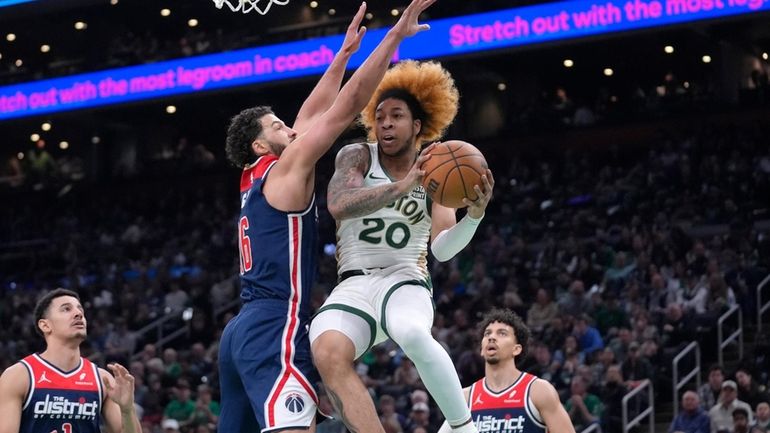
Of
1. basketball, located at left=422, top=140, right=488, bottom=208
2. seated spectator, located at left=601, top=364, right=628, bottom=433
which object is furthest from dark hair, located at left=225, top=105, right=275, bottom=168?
seated spectator, located at left=601, top=364, right=628, bottom=433

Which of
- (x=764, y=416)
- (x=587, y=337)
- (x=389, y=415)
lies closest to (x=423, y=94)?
(x=764, y=416)

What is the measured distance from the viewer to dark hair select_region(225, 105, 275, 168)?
649 cm

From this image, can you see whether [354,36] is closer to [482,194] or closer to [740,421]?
[482,194]

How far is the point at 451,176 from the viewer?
6.12 metres

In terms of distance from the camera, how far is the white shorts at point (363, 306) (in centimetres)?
615

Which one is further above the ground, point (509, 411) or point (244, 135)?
point (244, 135)

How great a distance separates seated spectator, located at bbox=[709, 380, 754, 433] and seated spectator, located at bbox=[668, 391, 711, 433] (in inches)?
3.9

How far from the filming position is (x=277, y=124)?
6.49m

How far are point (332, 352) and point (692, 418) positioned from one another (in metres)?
6.86

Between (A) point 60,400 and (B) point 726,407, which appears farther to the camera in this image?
(B) point 726,407

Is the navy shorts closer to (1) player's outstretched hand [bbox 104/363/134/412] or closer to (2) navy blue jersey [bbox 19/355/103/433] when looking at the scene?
(1) player's outstretched hand [bbox 104/363/134/412]

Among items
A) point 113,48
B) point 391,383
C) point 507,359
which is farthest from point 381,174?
point 113,48

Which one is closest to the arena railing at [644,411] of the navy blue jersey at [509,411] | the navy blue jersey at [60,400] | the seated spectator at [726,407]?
the seated spectator at [726,407]

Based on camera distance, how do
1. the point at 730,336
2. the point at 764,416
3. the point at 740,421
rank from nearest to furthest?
the point at 740,421 < the point at 764,416 < the point at 730,336
